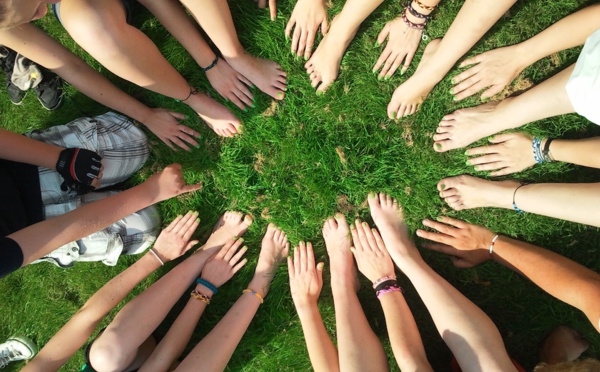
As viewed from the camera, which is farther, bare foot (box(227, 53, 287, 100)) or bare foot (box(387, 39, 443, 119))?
bare foot (box(227, 53, 287, 100))

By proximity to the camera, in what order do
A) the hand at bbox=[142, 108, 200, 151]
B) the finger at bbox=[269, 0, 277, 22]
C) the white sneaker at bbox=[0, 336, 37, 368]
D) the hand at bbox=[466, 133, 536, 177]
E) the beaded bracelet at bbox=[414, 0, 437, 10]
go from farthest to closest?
the white sneaker at bbox=[0, 336, 37, 368] < the hand at bbox=[142, 108, 200, 151] < the finger at bbox=[269, 0, 277, 22] < the hand at bbox=[466, 133, 536, 177] < the beaded bracelet at bbox=[414, 0, 437, 10]

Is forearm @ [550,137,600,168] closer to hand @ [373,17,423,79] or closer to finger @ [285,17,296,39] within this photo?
hand @ [373,17,423,79]

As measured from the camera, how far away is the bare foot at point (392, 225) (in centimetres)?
247

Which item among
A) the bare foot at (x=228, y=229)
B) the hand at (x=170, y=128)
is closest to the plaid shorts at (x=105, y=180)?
the hand at (x=170, y=128)

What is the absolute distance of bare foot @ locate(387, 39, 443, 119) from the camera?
2290mm

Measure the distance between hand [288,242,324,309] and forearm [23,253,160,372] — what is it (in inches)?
32.0

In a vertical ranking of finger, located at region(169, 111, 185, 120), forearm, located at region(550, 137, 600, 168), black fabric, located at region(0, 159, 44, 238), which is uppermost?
forearm, located at region(550, 137, 600, 168)

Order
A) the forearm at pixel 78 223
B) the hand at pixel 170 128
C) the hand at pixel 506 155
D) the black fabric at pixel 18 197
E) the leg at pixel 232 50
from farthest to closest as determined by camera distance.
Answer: the hand at pixel 170 128 < the hand at pixel 506 155 < the leg at pixel 232 50 < the black fabric at pixel 18 197 < the forearm at pixel 78 223

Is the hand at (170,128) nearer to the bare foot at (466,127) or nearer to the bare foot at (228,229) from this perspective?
the bare foot at (228,229)

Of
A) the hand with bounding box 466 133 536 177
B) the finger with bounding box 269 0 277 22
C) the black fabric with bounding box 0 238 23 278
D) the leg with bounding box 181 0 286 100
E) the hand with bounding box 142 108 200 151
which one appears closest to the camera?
the black fabric with bounding box 0 238 23 278

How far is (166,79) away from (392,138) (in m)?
1.25

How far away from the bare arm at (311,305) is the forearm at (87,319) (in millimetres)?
830

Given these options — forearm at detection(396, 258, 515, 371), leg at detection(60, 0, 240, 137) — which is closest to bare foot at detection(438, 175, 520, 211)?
forearm at detection(396, 258, 515, 371)

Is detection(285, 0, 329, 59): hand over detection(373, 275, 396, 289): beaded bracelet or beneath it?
over
